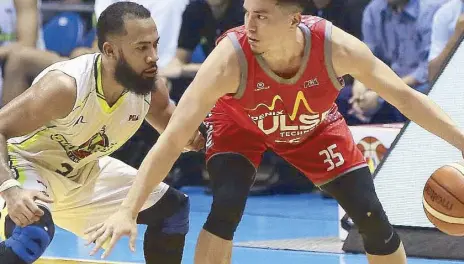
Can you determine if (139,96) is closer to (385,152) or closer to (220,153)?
(220,153)

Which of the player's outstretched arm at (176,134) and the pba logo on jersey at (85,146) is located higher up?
the player's outstretched arm at (176,134)

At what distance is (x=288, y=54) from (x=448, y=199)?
0.97m

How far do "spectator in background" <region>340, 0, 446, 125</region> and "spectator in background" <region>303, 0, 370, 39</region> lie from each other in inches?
4.7

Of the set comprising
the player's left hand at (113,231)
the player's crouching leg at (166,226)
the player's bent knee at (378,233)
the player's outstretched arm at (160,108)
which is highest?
the player's left hand at (113,231)

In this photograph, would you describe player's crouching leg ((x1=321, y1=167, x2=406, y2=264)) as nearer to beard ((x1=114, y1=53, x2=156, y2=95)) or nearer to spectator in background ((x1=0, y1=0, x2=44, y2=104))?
beard ((x1=114, y1=53, x2=156, y2=95))

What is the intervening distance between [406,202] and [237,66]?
2.37 meters

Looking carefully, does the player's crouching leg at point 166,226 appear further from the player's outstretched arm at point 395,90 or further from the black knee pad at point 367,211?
the player's outstretched arm at point 395,90

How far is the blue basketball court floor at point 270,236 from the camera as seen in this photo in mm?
6133

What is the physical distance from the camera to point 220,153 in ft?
15.0

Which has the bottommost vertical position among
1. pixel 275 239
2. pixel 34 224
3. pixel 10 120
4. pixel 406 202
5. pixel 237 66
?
pixel 275 239

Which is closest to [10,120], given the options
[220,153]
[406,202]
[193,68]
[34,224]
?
[34,224]

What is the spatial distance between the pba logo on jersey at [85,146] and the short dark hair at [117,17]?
43cm

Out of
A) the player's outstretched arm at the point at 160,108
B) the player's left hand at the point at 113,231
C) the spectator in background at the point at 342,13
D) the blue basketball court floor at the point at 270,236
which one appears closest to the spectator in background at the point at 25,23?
the blue basketball court floor at the point at 270,236

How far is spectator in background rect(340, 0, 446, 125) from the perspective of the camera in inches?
332
